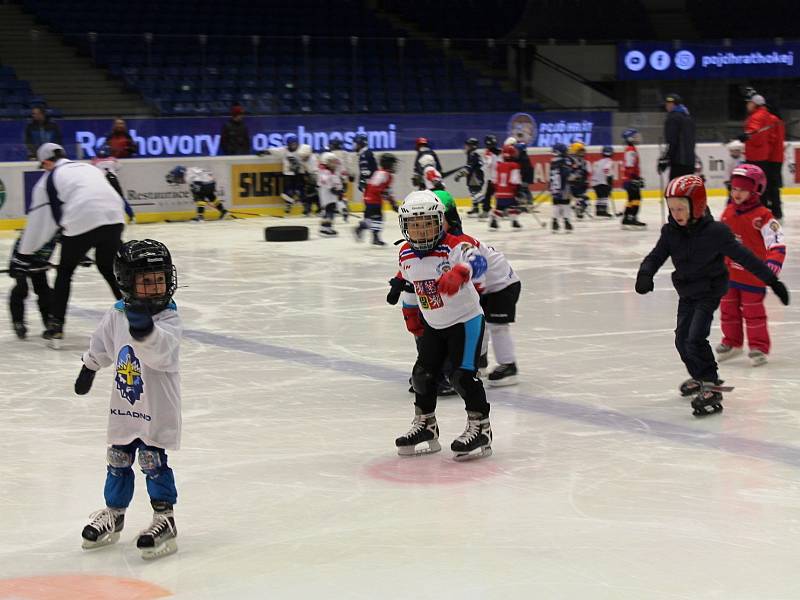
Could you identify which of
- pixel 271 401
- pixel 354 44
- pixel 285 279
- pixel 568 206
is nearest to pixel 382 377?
pixel 271 401

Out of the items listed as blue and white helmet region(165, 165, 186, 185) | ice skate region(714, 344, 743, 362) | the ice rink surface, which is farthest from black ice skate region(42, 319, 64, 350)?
blue and white helmet region(165, 165, 186, 185)

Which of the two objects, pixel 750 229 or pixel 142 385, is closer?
pixel 142 385

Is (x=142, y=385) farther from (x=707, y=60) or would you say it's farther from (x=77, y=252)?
(x=707, y=60)

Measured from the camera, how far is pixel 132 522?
433cm

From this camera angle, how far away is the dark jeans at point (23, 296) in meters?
8.53

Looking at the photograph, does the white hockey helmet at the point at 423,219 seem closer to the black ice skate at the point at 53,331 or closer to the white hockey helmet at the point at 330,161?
the black ice skate at the point at 53,331

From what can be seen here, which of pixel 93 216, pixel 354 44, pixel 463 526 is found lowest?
pixel 463 526

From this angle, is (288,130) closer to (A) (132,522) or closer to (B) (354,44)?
(B) (354,44)

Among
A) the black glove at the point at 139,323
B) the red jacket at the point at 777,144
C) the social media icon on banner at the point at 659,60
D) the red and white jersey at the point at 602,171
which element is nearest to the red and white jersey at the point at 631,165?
the red and white jersey at the point at 602,171

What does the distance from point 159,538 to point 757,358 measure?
4.41 m

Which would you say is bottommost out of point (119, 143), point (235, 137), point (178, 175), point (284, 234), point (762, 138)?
point (284, 234)

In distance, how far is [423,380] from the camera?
17.1ft

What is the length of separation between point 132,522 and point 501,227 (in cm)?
1288

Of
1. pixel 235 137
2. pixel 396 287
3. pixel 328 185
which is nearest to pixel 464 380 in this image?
pixel 396 287
